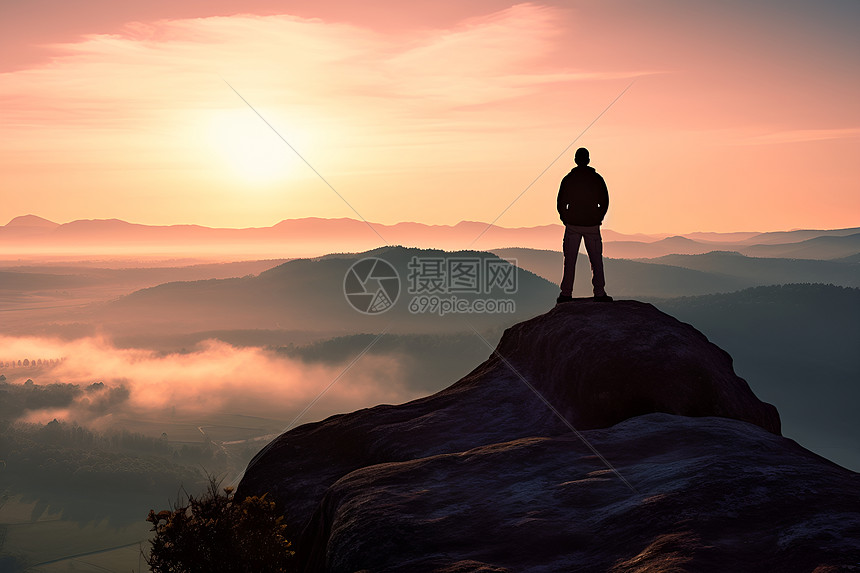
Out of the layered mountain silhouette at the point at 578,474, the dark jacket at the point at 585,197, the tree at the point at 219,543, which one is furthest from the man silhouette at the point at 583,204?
the tree at the point at 219,543

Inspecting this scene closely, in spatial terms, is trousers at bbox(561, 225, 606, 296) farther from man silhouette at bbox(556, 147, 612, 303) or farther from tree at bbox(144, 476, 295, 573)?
tree at bbox(144, 476, 295, 573)

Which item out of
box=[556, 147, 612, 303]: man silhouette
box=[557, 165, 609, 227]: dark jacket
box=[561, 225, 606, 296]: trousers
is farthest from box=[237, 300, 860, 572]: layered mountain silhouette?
box=[557, 165, 609, 227]: dark jacket

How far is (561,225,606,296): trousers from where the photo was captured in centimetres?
2106

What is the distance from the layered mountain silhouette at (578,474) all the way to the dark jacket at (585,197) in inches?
107

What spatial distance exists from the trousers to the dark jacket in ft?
0.86

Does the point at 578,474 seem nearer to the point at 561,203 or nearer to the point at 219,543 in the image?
the point at 219,543

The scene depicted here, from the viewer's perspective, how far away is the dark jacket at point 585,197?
68.2 ft

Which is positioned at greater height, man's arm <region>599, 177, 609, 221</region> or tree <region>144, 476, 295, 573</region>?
man's arm <region>599, 177, 609, 221</region>

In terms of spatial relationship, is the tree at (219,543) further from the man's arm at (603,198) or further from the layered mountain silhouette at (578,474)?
the man's arm at (603,198)

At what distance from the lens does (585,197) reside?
2080 centimetres

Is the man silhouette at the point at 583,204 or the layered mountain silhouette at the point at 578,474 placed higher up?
the man silhouette at the point at 583,204

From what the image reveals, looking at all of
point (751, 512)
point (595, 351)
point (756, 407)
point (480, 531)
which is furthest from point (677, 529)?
point (756, 407)

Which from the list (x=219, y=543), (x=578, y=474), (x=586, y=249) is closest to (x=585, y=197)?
(x=586, y=249)

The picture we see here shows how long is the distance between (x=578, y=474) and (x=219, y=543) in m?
6.94
